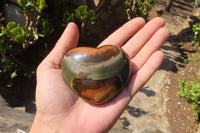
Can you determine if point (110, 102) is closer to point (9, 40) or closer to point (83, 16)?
point (83, 16)

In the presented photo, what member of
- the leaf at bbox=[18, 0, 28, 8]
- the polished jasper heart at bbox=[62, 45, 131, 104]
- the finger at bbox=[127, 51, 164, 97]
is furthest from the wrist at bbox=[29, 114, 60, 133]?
the leaf at bbox=[18, 0, 28, 8]

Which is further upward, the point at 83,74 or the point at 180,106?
the point at 83,74

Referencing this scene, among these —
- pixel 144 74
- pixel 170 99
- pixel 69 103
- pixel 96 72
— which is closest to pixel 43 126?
pixel 69 103

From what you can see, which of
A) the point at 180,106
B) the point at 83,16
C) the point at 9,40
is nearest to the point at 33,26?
the point at 9,40

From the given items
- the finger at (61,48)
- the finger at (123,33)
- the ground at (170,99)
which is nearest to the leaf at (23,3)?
the finger at (61,48)

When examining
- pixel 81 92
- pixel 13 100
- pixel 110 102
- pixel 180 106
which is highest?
pixel 81 92

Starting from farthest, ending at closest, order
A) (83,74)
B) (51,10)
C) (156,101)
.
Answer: (156,101), (51,10), (83,74)
